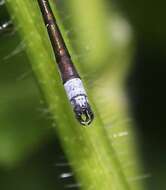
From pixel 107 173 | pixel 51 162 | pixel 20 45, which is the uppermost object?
pixel 20 45

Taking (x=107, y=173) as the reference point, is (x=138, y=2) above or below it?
above

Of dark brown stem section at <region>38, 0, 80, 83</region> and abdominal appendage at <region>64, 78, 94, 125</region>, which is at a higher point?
dark brown stem section at <region>38, 0, 80, 83</region>

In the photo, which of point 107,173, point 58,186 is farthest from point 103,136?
point 58,186

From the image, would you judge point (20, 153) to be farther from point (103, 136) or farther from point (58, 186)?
point (103, 136)
